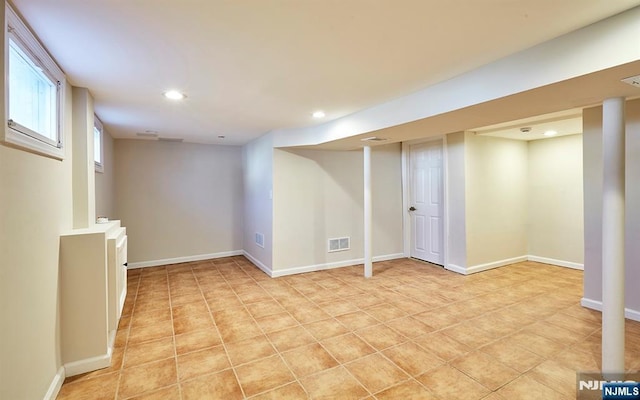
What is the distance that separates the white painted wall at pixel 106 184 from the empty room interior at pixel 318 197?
0.06 metres

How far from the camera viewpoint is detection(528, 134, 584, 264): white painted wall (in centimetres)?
489

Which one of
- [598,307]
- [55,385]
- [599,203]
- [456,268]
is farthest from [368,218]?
[55,385]

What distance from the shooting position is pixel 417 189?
5523 millimetres

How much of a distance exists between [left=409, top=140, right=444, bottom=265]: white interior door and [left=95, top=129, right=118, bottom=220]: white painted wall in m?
4.85

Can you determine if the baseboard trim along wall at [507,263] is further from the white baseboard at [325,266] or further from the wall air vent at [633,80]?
the wall air vent at [633,80]

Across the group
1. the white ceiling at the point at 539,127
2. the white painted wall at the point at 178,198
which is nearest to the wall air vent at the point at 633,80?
the white ceiling at the point at 539,127

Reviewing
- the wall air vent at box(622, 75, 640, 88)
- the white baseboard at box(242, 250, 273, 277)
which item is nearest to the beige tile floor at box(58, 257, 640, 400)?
the white baseboard at box(242, 250, 273, 277)

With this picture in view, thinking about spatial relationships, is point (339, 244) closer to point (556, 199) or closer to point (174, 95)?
point (174, 95)

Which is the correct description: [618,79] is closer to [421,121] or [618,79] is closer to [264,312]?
[421,121]

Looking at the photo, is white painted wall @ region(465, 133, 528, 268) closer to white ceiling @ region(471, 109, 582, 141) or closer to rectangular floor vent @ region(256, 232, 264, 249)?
white ceiling @ region(471, 109, 582, 141)

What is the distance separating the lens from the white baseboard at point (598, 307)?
118 inches

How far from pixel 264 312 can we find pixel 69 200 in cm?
205

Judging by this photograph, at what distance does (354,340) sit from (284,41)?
2.39 metres

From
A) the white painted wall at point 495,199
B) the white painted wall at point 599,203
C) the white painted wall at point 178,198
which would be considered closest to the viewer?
the white painted wall at point 599,203
